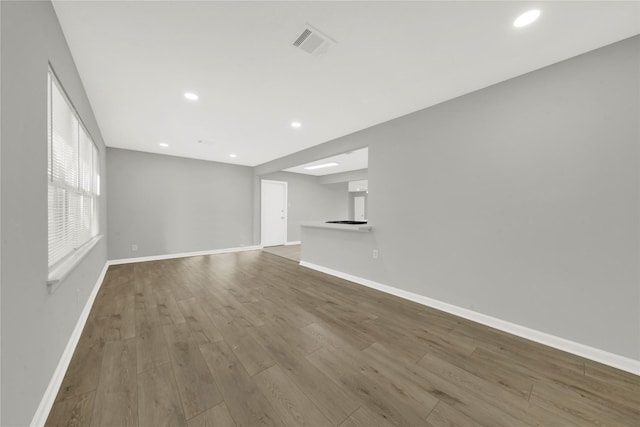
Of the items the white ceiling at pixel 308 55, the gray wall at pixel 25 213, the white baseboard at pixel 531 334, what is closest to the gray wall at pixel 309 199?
the white ceiling at pixel 308 55

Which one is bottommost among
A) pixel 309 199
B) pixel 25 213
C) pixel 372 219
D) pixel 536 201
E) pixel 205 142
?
pixel 372 219

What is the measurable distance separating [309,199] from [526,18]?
661 centimetres

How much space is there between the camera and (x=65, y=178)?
1.92 meters

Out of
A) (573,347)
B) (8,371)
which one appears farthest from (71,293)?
(573,347)

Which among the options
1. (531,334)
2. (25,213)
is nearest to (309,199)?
(531,334)

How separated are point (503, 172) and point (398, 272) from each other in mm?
1670

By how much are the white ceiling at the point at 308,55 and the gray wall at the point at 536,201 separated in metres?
0.25

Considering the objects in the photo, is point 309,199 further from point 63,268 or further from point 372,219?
point 63,268

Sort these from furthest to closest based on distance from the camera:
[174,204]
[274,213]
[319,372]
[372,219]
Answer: [274,213] < [174,204] < [372,219] < [319,372]

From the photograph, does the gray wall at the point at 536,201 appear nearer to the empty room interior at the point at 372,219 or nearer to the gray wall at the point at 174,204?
the empty room interior at the point at 372,219

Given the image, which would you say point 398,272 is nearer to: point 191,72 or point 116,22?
point 191,72

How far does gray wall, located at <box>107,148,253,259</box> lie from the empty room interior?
5.65 feet

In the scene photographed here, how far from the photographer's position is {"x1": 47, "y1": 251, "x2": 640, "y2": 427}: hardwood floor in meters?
1.28

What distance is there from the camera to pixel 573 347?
6.22 feet
